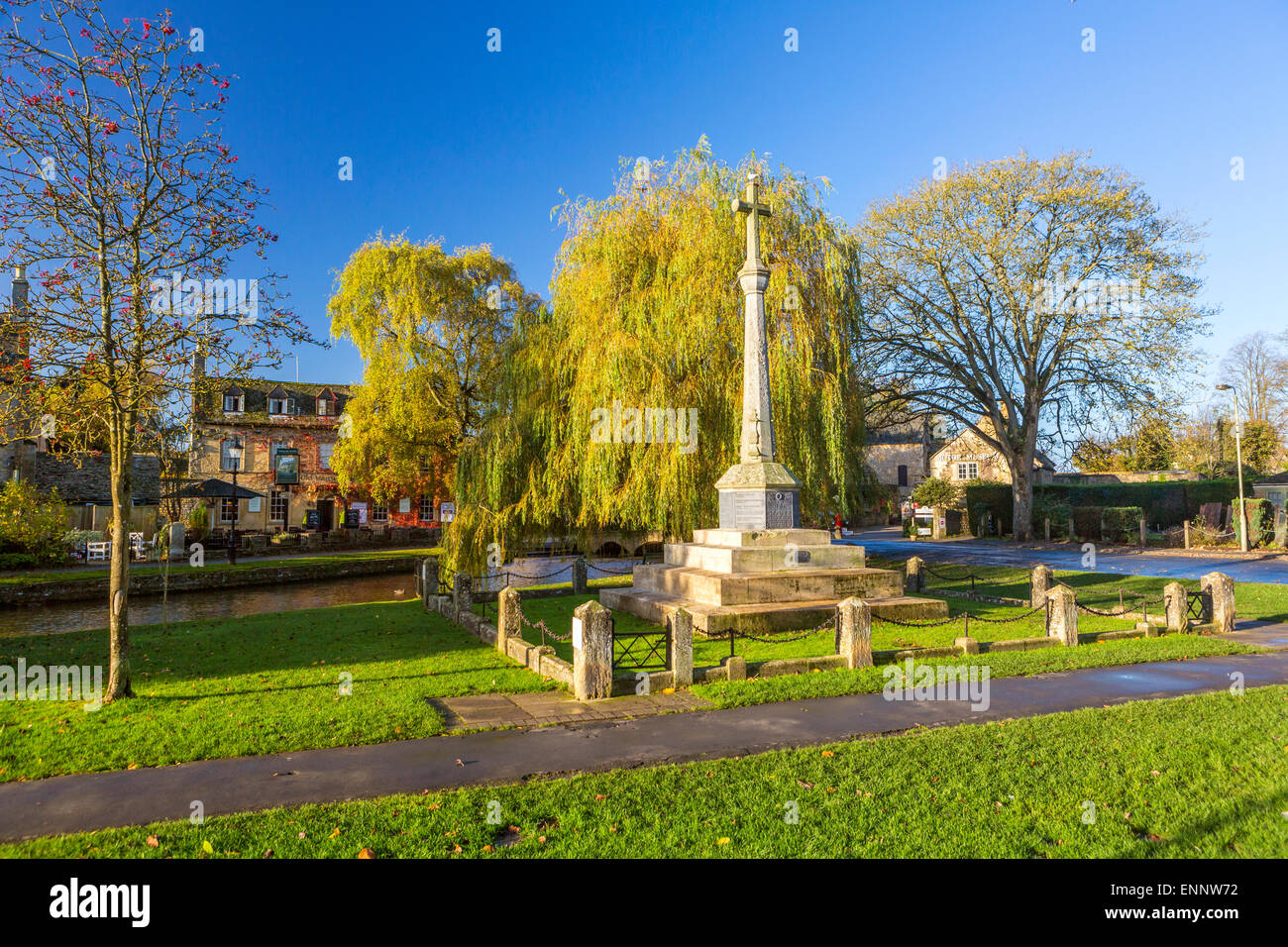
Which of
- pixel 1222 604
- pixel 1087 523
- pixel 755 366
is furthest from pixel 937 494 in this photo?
pixel 755 366

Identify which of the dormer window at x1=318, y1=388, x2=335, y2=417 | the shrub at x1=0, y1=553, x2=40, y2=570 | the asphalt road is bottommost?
the asphalt road

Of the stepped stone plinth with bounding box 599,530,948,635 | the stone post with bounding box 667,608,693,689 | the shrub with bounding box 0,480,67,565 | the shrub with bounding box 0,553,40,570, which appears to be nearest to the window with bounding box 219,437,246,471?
the shrub with bounding box 0,480,67,565

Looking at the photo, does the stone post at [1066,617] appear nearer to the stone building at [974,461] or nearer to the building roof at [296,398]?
the building roof at [296,398]

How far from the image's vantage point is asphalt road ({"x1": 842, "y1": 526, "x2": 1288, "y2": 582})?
70.4 feet

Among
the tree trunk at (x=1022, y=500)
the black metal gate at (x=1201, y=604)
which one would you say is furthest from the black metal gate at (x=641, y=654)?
the tree trunk at (x=1022, y=500)

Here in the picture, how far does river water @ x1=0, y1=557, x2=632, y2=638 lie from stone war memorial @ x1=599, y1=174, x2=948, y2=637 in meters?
5.03

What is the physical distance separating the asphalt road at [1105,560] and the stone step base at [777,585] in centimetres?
1124

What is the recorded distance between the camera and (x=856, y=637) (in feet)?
32.7

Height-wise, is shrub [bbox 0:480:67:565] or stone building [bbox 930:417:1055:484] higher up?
stone building [bbox 930:417:1055:484]

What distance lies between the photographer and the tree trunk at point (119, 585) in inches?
333

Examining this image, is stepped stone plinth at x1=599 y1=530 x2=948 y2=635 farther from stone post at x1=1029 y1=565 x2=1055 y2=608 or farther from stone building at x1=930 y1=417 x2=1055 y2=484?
stone building at x1=930 y1=417 x2=1055 y2=484

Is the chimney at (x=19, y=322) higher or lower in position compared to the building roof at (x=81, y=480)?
higher
